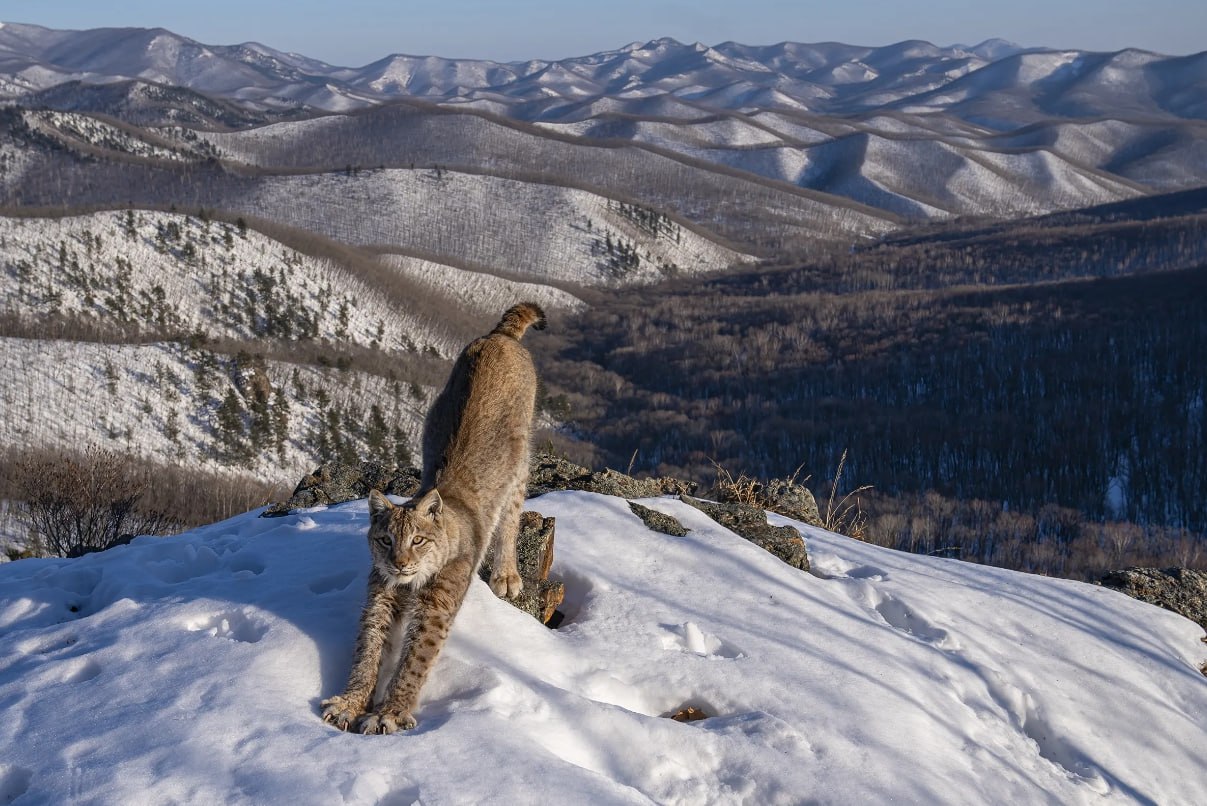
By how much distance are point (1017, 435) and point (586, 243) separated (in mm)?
76155

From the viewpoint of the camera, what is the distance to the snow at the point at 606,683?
5281 mm

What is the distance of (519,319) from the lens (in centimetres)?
938

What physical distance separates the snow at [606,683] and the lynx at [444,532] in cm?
26

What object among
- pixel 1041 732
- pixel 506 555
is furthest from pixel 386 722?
pixel 1041 732

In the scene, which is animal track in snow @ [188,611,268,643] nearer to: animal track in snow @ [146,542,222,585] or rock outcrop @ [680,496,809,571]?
animal track in snow @ [146,542,222,585]

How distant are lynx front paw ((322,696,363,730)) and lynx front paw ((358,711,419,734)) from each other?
106 millimetres

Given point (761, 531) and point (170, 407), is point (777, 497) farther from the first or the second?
point (170, 407)

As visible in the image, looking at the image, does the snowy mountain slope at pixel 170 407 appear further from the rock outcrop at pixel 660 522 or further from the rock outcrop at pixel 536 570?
the rock outcrop at pixel 536 570

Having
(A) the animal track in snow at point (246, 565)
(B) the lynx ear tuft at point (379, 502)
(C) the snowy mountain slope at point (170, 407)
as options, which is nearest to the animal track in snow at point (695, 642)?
(B) the lynx ear tuft at point (379, 502)

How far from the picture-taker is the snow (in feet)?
17.3

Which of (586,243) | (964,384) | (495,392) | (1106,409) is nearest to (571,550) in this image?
(495,392)

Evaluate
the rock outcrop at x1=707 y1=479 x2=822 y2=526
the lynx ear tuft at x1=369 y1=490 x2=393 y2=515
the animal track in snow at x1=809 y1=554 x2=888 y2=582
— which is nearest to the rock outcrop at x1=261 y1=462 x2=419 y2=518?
the lynx ear tuft at x1=369 y1=490 x2=393 y2=515

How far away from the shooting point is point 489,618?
7.17 meters

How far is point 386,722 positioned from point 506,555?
2326mm
